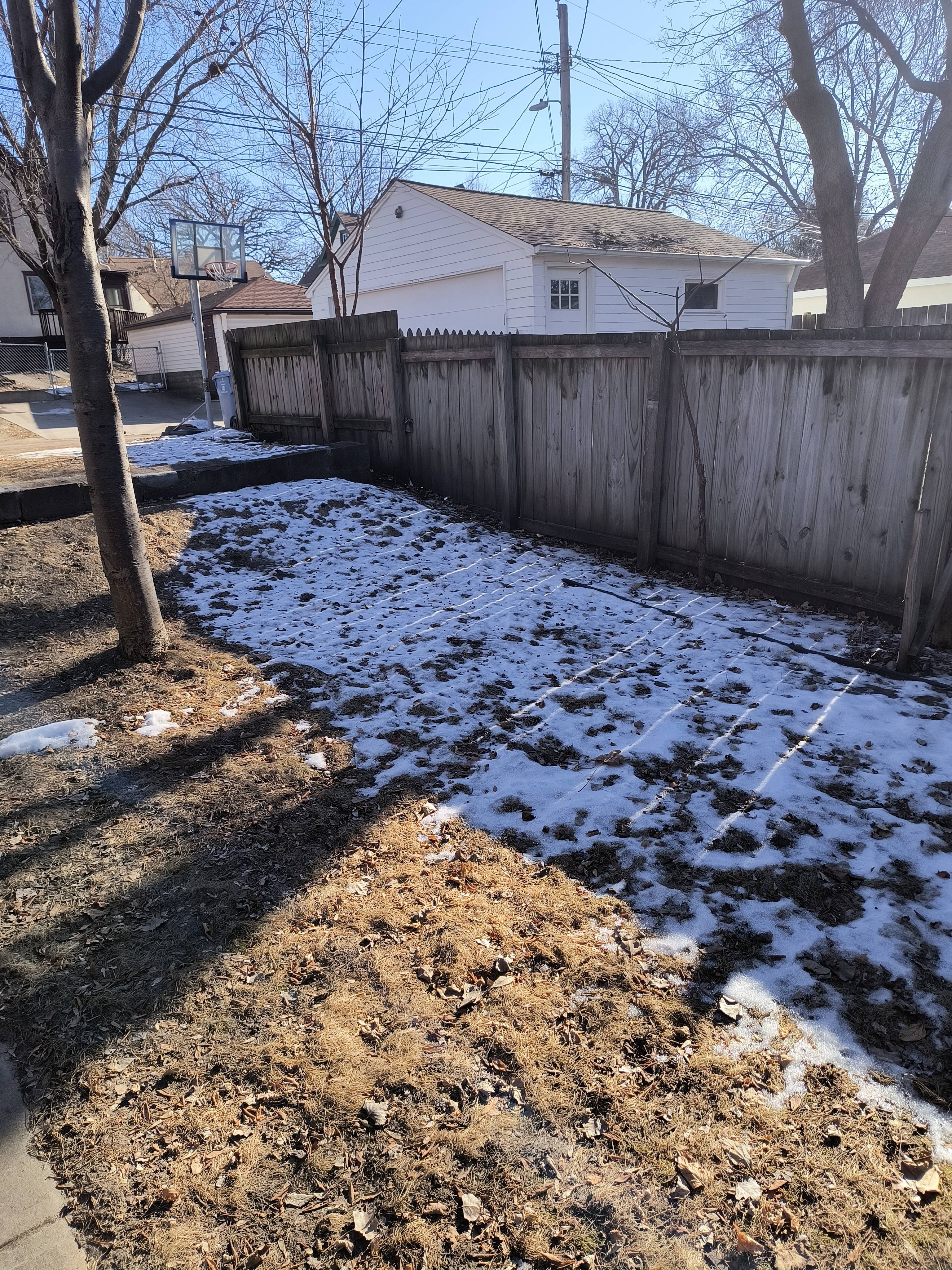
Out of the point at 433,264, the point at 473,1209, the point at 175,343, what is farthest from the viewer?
the point at 175,343

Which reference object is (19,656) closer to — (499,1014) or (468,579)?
(468,579)

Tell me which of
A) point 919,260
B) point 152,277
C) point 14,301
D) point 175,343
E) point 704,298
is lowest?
point 175,343

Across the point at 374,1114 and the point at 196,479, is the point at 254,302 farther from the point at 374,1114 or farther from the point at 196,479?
the point at 374,1114

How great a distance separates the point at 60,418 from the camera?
736 inches

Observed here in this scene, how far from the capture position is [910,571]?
458cm

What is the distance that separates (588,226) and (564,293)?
2486mm

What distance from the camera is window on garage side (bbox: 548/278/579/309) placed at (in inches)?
570

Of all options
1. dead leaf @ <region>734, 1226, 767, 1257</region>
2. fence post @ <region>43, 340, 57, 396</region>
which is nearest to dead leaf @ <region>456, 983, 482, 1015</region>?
dead leaf @ <region>734, 1226, 767, 1257</region>

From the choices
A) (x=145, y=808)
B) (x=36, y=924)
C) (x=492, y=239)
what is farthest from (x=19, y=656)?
(x=492, y=239)

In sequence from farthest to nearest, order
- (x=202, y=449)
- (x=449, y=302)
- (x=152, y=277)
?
(x=152, y=277) → (x=449, y=302) → (x=202, y=449)

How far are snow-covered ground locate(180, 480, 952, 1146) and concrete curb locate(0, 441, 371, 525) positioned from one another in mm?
835

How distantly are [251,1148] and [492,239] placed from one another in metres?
15.1

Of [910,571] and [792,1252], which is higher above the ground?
[910,571]

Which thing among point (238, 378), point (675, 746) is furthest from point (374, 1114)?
point (238, 378)
